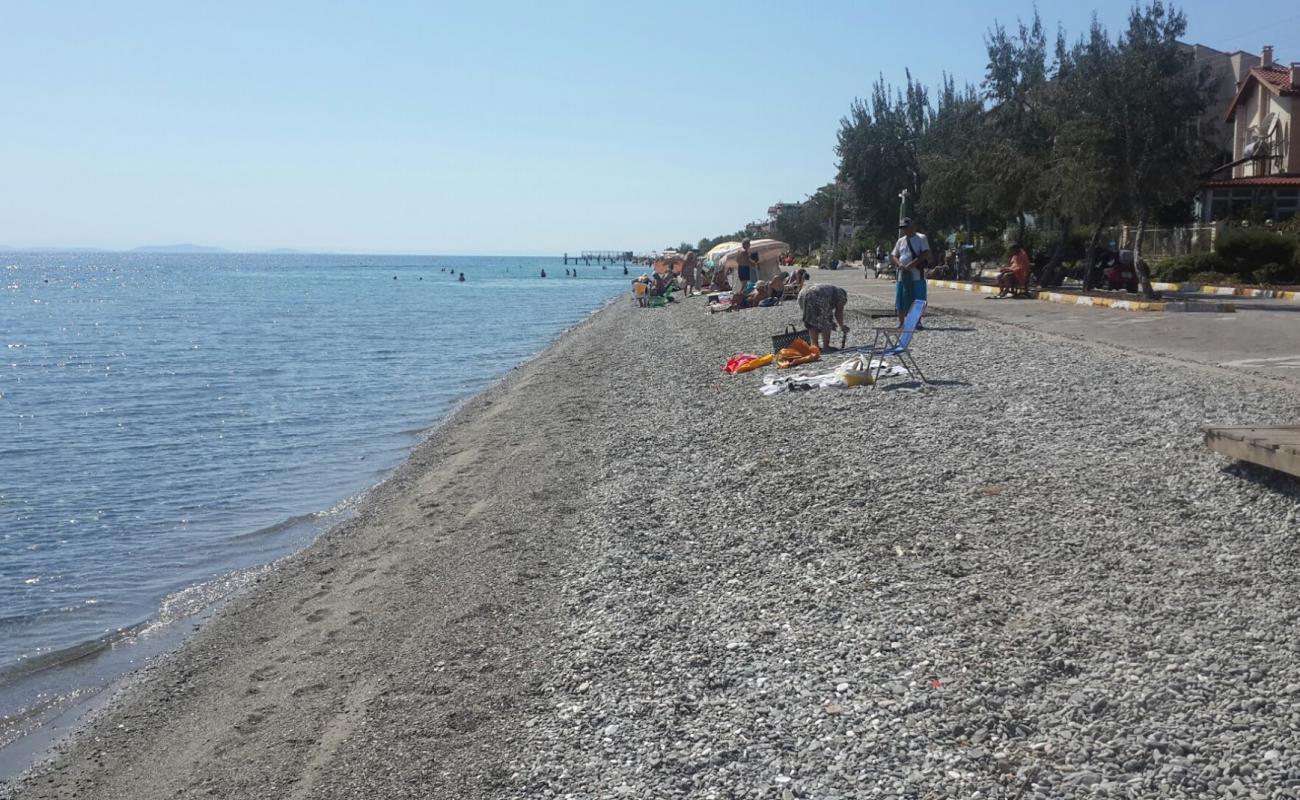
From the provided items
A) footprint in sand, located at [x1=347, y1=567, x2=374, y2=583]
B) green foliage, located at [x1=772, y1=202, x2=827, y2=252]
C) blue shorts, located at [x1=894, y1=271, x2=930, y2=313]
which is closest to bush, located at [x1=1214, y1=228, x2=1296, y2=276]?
blue shorts, located at [x1=894, y1=271, x2=930, y2=313]

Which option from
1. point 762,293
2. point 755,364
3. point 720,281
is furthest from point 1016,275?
point 720,281

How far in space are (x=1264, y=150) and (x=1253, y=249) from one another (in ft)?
43.9

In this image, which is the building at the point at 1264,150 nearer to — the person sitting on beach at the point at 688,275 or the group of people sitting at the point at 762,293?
the group of people sitting at the point at 762,293

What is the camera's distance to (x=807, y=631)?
19.2ft

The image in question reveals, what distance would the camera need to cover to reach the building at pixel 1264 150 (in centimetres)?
3462

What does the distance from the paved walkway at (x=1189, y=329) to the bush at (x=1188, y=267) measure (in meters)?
5.42

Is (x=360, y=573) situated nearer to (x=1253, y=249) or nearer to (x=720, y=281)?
(x=1253, y=249)

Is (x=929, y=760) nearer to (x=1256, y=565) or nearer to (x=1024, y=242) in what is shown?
→ (x=1256, y=565)

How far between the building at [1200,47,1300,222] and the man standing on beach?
22698 mm

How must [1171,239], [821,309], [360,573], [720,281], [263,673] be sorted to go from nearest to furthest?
[263,673] < [360,573] < [821,309] < [1171,239] < [720,281]

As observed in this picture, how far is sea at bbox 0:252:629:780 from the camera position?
29.1 feet

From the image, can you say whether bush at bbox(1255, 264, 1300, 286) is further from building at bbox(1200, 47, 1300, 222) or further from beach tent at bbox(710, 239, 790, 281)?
beach tent at bbox(710, 239, 790, 281)

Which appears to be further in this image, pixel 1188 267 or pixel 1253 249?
pixel 1188 267

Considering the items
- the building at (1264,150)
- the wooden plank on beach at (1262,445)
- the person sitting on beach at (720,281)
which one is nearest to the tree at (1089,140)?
the building at (1264,150)
